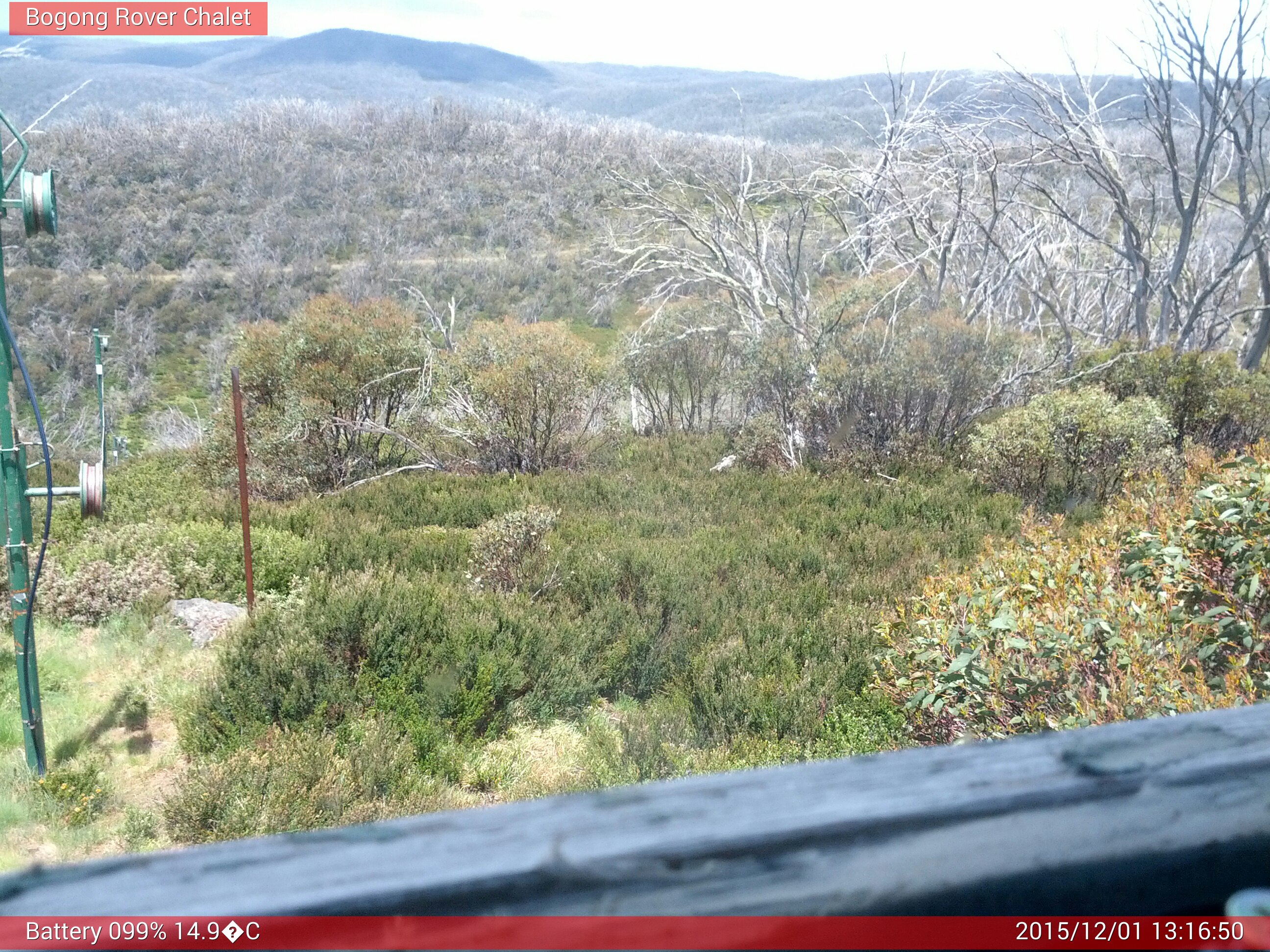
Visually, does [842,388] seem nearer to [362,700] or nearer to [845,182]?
[845,182]

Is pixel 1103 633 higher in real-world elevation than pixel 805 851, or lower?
lower

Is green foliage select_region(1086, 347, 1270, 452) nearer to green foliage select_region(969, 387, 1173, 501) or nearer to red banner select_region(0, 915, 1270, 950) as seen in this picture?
green foliage select_region(969, 387, 1173, 501)

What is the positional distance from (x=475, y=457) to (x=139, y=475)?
409 cm

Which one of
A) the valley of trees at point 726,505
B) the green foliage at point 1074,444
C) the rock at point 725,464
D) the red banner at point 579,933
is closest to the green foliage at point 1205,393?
the valley of trees at point 726,505

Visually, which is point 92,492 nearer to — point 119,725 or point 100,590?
point 119,725

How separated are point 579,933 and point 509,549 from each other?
21.4ft

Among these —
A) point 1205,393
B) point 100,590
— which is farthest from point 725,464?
point 100,590

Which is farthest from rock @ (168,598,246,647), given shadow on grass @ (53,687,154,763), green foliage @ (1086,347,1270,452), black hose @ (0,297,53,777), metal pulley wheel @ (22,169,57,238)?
green foliage @ (1086,347,1270,452)

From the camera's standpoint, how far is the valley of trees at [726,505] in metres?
3.71

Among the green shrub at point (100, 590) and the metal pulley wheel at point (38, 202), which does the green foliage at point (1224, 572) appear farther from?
the green shrub at point (100, 590)

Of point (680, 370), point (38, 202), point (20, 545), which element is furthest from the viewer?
point (680, 370)

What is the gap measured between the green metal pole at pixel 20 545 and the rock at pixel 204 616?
5.13 feet

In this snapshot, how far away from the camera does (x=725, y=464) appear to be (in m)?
10.9

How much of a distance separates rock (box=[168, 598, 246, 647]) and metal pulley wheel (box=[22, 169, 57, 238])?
8.73ft
